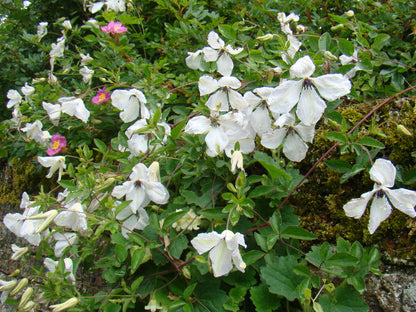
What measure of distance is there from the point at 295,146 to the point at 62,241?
839 mm

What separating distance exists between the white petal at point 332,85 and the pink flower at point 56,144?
1330mm

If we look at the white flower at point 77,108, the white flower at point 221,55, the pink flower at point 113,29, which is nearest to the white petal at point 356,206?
the white flower at point 221,55

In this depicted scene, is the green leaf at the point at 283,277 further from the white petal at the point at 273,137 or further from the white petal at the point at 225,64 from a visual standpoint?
the white petal at the point at 225,64

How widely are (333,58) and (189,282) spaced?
886mm

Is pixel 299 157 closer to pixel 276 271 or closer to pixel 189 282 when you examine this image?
pixel 276 271

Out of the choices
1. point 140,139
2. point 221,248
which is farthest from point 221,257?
point 140,139

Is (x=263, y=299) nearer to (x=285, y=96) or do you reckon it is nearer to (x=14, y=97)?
(x=285, y=96)

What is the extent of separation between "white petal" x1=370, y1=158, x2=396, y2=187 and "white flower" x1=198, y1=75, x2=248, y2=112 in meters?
0.42

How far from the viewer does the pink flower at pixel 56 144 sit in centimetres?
174

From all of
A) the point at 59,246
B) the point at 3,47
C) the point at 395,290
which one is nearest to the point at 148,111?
the point at 59,246

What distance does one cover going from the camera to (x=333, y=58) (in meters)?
1.18

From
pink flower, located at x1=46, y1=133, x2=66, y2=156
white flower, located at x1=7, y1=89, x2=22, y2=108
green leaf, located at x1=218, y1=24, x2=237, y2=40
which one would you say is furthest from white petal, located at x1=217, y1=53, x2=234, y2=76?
white flower, located at x1=7, y1=89, x2=22, y2=108

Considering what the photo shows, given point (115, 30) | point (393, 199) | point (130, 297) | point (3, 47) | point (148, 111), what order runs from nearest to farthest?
point (393, 199), point (130, 297), point (148, 111), point (115, 30), point (3, 47)

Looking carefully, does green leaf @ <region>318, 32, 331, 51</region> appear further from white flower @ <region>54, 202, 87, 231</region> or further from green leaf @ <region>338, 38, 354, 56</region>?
white flower @ <region>54, 202, 87, 231</region>
